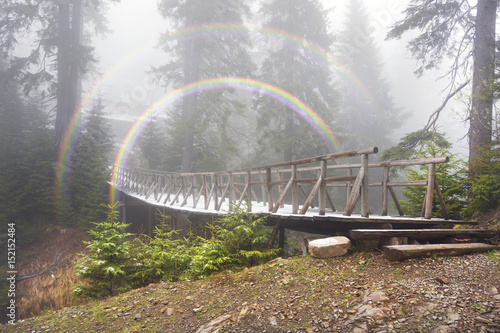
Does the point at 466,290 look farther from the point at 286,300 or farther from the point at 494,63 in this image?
the point at 494,63

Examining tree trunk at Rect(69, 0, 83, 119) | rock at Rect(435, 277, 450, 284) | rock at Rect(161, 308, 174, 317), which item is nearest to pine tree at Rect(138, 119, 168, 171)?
tree trunk at Rect(69, 0, 83, 119)

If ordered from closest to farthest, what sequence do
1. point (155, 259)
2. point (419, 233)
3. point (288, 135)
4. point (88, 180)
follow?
point (419, 233), point (155, 259), point (88, 180), point (288, 135)

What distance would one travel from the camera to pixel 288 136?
17766 mm

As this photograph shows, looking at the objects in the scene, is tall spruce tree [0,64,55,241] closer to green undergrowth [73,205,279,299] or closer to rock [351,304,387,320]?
green undergrowth [73,205,279,299]

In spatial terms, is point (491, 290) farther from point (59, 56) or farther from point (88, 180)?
point (59, 56)

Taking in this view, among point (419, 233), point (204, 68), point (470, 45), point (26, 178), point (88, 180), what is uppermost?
point (204, 68)

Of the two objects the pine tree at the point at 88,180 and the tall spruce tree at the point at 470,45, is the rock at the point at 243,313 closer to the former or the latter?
the tall spruce tree at the point at 470,45

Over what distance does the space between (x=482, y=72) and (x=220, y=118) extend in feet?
46.0

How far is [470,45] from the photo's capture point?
10438 mm

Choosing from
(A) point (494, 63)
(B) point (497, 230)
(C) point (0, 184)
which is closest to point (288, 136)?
(A) point (494, 63)

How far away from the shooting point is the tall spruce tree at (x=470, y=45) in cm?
797

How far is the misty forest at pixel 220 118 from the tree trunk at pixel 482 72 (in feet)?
0.16

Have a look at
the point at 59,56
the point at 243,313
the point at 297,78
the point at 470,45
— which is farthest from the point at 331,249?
the point at 59,56

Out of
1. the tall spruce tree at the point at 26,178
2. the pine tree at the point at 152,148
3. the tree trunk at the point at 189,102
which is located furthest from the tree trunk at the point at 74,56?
the tree trunk at the point at 189,102
